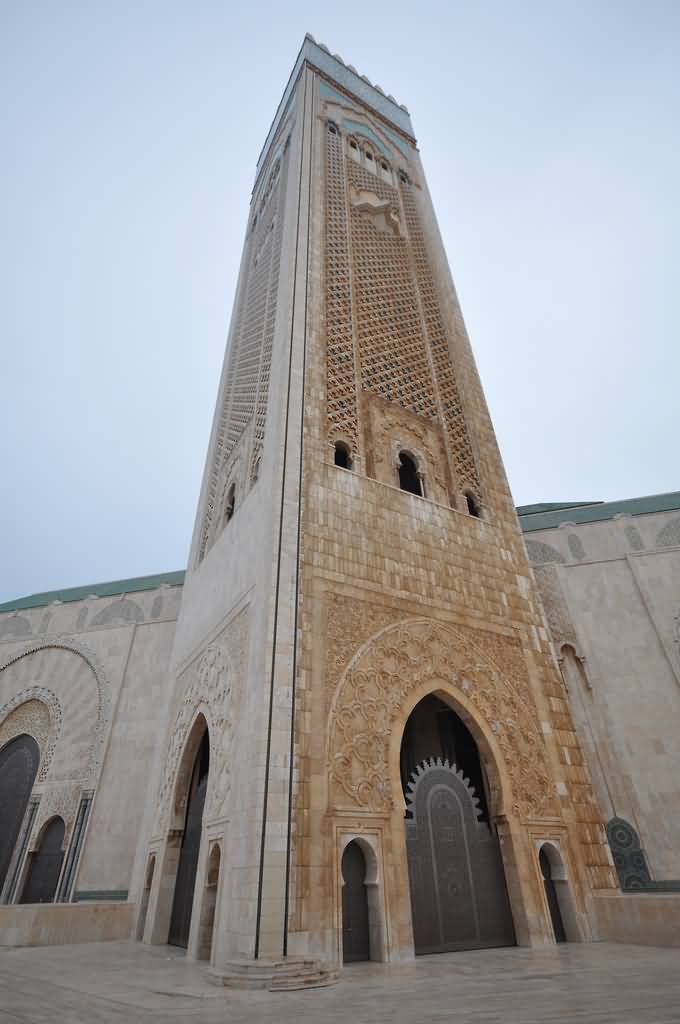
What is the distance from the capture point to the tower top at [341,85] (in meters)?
11.9

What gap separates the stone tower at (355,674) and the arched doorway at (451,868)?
2 centimetres

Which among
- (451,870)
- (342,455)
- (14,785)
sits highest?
(342,455)

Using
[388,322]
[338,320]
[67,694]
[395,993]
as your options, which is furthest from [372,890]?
[67,694]

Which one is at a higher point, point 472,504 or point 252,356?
point 252,356

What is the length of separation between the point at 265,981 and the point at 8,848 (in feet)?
26.9

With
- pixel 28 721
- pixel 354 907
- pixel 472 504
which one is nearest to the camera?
pixel 354 907

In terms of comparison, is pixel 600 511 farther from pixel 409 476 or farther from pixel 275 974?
pixel 275 974

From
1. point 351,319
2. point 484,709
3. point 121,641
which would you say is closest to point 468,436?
point 351,319

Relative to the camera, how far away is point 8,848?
8.80 m

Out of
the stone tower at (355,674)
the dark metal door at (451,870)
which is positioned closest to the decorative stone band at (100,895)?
the stone tower at (355,674)

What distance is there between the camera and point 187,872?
5.11 m

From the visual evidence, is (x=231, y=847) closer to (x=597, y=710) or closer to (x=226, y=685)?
(x=226, y=685)

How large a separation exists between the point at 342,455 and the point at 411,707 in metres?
2.83

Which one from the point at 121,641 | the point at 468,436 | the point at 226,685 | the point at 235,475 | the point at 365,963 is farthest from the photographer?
the point at 121,641
